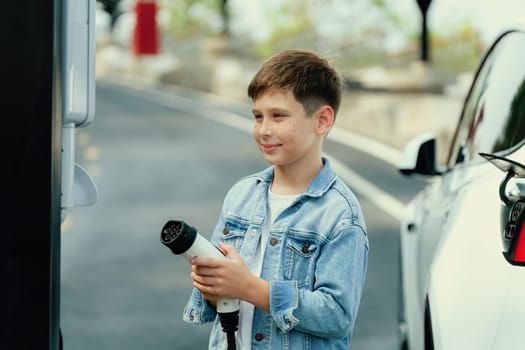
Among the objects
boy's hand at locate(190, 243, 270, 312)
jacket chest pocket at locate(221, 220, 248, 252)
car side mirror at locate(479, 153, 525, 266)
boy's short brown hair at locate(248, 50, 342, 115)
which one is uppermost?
boy's short brown hair at locate(248, 50, 342, 115)

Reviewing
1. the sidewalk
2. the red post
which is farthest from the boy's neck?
the red post

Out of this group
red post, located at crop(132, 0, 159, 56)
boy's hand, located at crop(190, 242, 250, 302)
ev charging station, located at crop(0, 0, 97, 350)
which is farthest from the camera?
red post, located at crop(132, 0, 159, 56)

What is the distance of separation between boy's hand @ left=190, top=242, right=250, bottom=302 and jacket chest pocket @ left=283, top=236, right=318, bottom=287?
14 centimetres

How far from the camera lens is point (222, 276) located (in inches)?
116

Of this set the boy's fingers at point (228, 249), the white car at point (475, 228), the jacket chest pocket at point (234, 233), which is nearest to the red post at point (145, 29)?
the white car at point (475, 228)

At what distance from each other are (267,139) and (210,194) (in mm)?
10976

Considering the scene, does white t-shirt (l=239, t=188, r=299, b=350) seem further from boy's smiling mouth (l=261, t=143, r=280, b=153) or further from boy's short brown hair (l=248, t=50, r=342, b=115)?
boy's short brown hair (l=248, t=50, r=342, b=115)

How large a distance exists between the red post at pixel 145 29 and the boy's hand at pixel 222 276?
5023cm

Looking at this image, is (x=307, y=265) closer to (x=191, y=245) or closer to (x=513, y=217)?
(x=191, y=245)

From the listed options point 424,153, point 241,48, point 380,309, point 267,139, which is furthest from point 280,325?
point 241,48

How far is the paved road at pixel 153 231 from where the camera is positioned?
7.54 metres

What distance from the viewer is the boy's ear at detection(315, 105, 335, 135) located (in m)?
3.21

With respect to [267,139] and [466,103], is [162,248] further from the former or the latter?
[267,139]

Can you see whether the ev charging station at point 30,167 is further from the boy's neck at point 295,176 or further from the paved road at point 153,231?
the paved road at point 153,231
